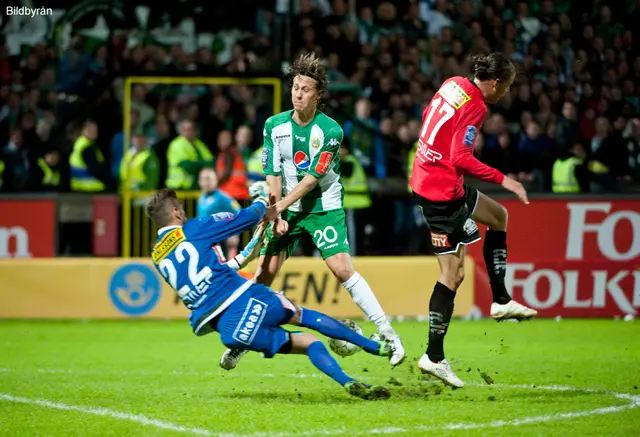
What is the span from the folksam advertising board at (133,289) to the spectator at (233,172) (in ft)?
5.94

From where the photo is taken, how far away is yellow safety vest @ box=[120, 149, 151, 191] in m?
14.4

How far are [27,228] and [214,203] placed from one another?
2.30 m

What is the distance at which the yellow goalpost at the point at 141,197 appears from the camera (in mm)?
13969

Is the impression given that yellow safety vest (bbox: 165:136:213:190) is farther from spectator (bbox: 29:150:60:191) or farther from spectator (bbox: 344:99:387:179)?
Answer: spectator (bbox: 344:99:387:179)

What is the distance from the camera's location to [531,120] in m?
15.6

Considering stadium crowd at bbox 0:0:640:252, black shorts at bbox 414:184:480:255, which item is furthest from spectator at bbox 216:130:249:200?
black shorts at bbox 414:184:480:255

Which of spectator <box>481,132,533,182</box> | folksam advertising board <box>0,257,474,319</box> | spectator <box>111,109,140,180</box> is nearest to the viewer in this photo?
folksam advertising board <box>0,257,474,319</box>

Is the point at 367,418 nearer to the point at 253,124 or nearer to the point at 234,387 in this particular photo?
the point at 234,387

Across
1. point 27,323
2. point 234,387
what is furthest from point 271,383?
point 27,323

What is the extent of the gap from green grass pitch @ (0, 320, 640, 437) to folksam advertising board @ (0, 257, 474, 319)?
44.2 inches

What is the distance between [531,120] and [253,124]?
398 cm

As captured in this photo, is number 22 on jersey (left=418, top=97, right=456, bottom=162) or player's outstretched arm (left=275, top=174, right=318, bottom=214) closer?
number 22 on jersey (left=418, top=97, right=456, bottom=162)
